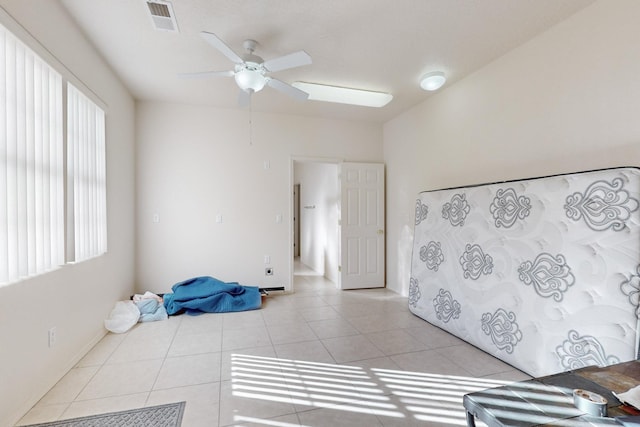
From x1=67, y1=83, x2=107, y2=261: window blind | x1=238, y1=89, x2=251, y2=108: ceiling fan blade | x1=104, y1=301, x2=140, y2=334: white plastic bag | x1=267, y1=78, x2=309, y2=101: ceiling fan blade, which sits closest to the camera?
x1=67, y1=83, x2=107, y2=261: window blind

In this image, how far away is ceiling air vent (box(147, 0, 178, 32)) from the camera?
83.7 inches

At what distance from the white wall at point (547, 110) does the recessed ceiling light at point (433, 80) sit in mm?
→ 296

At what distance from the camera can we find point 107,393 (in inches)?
79.4

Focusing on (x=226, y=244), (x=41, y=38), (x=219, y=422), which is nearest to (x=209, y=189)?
(x=226, y=244)

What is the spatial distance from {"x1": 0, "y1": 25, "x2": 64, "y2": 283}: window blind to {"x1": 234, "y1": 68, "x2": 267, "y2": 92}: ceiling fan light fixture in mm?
1335

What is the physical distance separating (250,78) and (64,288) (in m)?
2.23

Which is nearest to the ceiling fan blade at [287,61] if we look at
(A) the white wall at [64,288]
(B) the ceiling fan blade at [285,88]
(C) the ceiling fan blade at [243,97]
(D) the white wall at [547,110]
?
(B) the ceiling fan blade at [285,88]

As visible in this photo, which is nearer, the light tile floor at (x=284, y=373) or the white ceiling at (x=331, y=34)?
the light tile floor at (x=284, y=373)

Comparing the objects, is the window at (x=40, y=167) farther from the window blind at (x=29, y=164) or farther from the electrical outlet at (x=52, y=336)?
the electrical outlet at (x=52, y=336)

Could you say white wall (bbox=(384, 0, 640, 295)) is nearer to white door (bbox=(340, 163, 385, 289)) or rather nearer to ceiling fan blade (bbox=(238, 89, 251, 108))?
white door (bbox=(340, 163, 385, 289))

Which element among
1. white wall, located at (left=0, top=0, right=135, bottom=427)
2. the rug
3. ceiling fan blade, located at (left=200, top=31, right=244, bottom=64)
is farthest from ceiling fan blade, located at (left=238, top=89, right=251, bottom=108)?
the rug

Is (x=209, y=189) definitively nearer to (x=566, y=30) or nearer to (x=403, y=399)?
(x=403, y=399)

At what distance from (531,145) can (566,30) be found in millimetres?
889

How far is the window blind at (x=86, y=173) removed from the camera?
7.95 feet
